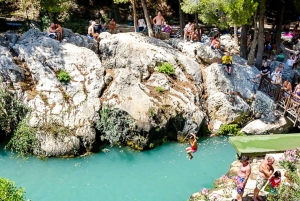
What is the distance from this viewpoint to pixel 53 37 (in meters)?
18.8

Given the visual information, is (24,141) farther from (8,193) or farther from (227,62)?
(227,62)

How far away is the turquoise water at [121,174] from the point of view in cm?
1347

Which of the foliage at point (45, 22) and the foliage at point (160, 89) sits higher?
the foliage at point (45, 22)

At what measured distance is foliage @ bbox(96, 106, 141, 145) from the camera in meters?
16.4

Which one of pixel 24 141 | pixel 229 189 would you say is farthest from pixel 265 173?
pixel 24 141

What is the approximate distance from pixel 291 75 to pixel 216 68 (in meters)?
5.32

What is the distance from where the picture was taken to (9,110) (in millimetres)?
16266

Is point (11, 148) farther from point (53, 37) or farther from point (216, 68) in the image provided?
point (216, 68)

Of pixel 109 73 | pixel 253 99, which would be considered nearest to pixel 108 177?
pixel 109 73

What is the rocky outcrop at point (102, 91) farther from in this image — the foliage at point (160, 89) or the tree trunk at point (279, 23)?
the tree trunk at point (279, 23)

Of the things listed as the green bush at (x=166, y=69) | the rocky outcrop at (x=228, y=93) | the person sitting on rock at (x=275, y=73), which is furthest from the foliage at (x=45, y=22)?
the person sitting on rock at (x=275, y=73)

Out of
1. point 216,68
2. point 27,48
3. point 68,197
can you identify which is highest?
point 27,48

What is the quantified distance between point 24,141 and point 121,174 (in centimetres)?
431

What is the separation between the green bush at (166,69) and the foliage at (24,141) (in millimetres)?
6921
